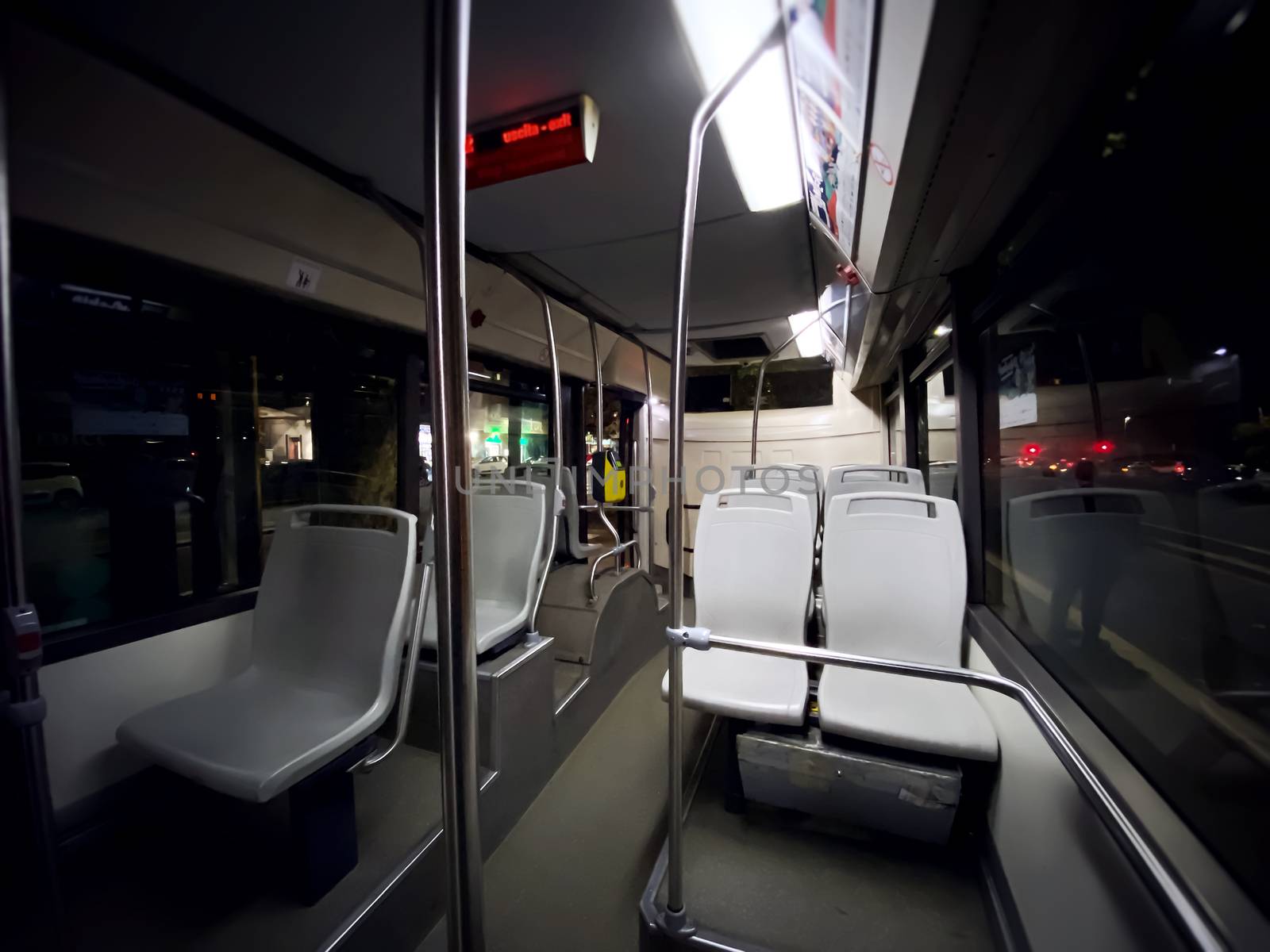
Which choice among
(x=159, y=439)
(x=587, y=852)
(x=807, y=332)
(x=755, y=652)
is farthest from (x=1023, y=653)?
(x=807, y=332)

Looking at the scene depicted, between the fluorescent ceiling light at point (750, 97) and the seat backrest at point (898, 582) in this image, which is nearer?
the fluorescent ceiling light at point (750, 97)

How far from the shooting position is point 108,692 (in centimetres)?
158

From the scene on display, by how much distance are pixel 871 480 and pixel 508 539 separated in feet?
8.14

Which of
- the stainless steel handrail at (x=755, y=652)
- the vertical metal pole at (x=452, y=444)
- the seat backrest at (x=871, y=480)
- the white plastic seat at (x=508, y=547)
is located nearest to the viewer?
the vertical metal pole at (x=452, y=444)

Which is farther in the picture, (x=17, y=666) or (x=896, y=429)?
(x=896, y=429)

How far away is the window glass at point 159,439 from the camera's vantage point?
1495 millimetres

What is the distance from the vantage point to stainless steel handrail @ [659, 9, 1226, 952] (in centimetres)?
66

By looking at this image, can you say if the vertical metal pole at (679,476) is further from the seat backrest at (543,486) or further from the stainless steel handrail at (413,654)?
the seat backrest at (543,486)

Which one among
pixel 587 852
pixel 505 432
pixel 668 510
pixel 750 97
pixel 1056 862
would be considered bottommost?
pixel 587 852

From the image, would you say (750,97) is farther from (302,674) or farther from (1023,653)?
(302,674)

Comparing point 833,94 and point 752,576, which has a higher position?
point 833,94

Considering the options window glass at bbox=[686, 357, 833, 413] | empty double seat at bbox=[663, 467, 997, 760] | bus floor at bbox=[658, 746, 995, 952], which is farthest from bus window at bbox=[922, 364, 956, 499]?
bus floor at bbox=[658, 746, 995, 952]

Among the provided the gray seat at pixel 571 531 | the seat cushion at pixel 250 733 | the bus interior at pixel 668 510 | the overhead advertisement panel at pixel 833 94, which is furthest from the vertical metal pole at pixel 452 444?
the gray seat at pixel 571 531

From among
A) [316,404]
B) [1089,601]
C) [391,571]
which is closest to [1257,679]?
[1089,601]
